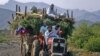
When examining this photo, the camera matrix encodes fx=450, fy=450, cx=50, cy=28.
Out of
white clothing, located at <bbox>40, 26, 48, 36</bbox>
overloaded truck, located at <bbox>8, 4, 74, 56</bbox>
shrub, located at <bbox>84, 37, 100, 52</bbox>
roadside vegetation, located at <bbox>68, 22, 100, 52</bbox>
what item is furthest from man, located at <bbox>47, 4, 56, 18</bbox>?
roadside vegetation, located at <bbox>68, 22, 100, 52</bbox>

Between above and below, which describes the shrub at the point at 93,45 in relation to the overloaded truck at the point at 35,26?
below

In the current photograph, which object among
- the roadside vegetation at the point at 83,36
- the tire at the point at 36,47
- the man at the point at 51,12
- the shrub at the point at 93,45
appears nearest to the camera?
the tire at the point at 36,47

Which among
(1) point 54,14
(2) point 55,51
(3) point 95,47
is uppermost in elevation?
(1) point 54,14

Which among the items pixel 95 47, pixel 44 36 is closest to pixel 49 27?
pixel 44 36

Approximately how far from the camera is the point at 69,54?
56.7 feet

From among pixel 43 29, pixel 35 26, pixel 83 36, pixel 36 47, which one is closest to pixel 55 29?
pixel 43 29

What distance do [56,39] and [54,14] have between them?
2.70m

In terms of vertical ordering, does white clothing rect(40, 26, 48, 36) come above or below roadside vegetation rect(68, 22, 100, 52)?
above

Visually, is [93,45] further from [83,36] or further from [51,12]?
[51,12]

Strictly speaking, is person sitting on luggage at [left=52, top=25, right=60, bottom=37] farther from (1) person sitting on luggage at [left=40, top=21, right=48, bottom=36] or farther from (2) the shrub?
(2) the shrub

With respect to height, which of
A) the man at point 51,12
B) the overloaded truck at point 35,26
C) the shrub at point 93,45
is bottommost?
the shrub at point 93,45

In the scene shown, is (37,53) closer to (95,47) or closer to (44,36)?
(44,36)

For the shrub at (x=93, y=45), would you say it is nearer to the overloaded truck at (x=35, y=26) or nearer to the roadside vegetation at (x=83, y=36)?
the roadside vegetation at (x=83, y=36)

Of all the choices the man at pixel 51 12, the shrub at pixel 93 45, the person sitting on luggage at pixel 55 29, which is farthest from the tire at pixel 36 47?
the shrub at pixel 93 45
